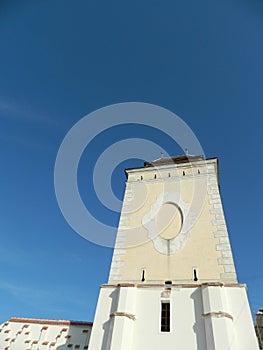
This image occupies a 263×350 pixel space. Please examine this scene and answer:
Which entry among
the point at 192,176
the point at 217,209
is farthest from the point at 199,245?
the point at 192,176

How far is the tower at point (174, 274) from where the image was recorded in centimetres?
722

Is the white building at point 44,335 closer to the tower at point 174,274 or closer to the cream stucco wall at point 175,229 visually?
the tower at point 174,274

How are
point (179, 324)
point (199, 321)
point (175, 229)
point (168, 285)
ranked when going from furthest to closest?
point (175, 229) < point (168, 285) < point (179, 324) < point (199, 321)

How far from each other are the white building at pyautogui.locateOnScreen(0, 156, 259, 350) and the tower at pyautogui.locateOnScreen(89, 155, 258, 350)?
0.03 m

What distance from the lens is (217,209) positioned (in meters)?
10.9

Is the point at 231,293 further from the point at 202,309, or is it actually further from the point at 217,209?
the point at 217,209

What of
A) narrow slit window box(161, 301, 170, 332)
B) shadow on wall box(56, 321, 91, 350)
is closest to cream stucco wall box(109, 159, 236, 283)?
narrow slit window box(161, 301, 170, 332)

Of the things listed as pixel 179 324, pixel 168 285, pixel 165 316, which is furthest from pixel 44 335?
pixel 179 324

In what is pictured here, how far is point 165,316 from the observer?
7.99m

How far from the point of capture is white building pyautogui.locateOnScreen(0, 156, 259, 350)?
725 cm

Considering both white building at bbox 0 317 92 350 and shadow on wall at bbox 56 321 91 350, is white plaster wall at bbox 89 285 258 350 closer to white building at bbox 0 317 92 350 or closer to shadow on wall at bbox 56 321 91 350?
shadow on wall at bbox 56 321 91 350

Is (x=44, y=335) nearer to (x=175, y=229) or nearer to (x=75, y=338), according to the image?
(x=75, y=338)

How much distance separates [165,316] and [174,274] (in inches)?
66.9

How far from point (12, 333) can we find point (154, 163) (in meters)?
11.3
